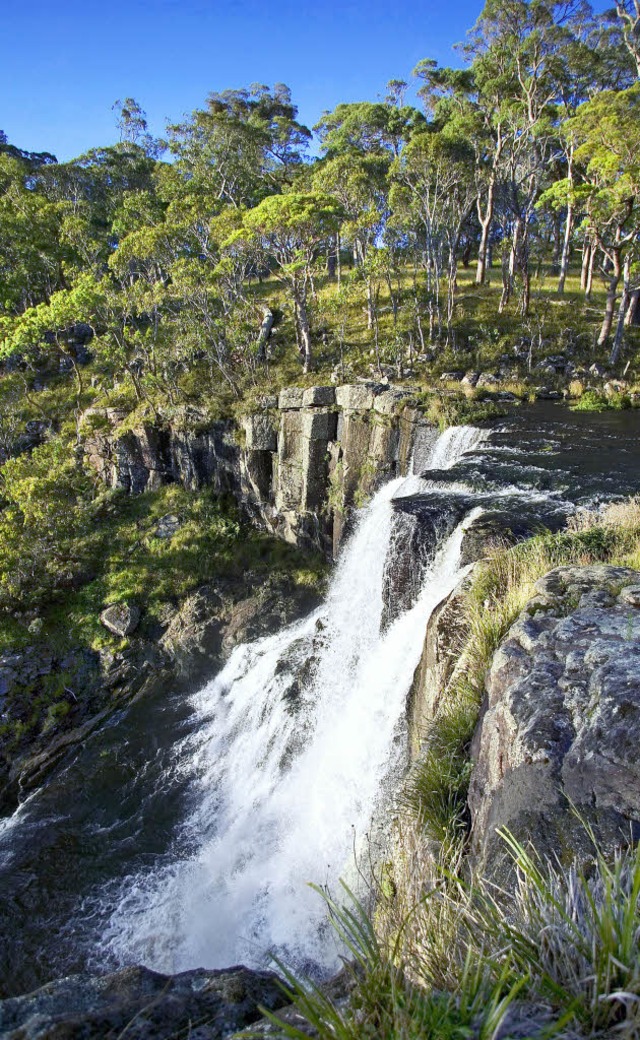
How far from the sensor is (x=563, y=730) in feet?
12.1

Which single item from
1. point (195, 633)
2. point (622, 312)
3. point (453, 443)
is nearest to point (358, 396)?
point (453, 443)

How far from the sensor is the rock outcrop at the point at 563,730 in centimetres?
308

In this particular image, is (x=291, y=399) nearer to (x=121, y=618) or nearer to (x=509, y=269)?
(x=121, y=618)

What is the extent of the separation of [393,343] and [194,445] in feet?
40.4

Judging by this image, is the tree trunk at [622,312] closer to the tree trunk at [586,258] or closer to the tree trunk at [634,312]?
the tree trunk at [634,312]

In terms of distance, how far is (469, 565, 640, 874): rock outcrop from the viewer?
308 centimetres

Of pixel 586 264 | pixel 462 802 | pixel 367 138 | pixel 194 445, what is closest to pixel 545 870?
pixel 462 802

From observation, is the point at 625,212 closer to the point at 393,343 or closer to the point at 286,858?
the point at 393,343

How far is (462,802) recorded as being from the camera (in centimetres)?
423

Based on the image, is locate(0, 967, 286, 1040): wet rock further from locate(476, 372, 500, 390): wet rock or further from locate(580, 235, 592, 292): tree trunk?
locate(580, 235, 592, 292): tree trunk

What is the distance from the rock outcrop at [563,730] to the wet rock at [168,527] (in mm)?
16922

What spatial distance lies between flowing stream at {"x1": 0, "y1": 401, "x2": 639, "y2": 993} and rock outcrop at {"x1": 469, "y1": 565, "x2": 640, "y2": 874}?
2.92m

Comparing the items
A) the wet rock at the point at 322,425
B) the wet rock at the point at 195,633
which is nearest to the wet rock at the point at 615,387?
the wet rock at the point at 322,425

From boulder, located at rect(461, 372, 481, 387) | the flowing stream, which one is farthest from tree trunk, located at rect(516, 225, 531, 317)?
the flowing stream
